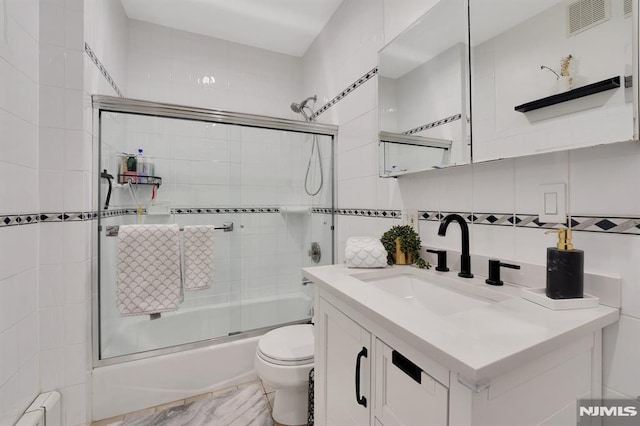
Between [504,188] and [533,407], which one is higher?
[504,188]

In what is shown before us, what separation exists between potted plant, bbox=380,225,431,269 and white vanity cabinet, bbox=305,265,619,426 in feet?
1.46

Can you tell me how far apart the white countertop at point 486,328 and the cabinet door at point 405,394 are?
3.1 inches

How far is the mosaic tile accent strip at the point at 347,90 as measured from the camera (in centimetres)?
163

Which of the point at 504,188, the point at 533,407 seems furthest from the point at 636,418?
the point at 504,188

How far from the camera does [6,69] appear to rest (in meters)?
1.06

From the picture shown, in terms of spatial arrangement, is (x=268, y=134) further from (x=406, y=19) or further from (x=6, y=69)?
(x=6, y=69)

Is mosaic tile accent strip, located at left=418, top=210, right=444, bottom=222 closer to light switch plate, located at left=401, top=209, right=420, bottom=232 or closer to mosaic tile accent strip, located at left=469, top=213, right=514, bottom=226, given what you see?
light switch plate, located at left=401, top=209, right=420, bottom=232

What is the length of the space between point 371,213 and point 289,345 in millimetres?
859

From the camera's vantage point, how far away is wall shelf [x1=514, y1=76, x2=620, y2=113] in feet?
2.33

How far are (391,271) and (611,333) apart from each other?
65 cm

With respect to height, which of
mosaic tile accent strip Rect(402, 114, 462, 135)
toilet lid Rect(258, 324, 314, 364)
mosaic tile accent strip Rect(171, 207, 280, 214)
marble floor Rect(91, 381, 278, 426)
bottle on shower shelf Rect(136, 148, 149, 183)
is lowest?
marble floor Rect(91, 381, 278, 426)

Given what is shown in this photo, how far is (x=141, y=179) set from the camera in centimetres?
182

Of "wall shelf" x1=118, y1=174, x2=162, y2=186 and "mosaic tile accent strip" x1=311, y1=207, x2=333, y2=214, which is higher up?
"wall shelf" x1=118, y1=174, x2=162, y2=186

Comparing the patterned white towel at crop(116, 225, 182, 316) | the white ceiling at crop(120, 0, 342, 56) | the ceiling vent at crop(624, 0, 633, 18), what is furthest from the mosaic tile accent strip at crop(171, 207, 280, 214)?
the ceiling vent at crop(624, 0, 633, 18)
